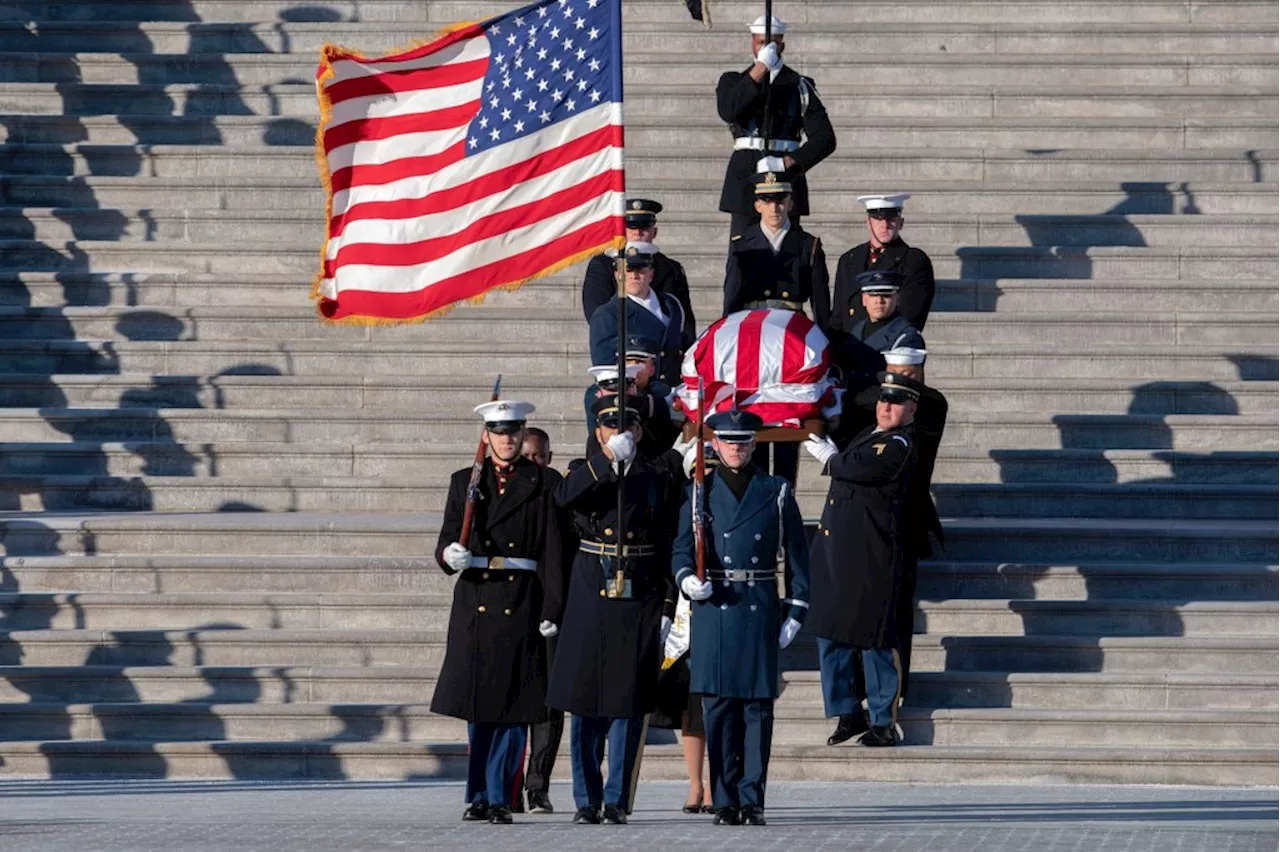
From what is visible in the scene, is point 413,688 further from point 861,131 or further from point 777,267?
point 861,131

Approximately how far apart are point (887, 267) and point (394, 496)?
11.0 feet

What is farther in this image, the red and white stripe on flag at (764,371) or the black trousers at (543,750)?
the red and white stripe on flag at (764,371)

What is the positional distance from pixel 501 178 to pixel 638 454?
5.14 ft

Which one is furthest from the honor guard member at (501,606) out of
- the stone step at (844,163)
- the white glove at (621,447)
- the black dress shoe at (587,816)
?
the stone step at (844,163)

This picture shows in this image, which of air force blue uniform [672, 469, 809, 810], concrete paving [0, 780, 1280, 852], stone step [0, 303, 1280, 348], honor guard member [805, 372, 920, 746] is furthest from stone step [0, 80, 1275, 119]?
air force blue uniform [672, 469, 809, 810]

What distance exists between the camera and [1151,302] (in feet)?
60.5

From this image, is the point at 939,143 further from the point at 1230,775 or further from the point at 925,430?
the point at 1230,775

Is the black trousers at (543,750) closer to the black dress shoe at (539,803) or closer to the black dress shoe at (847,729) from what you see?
the black dress shoe at (539,803)

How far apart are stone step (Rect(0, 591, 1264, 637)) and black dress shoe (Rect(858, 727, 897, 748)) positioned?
1247 millimetres

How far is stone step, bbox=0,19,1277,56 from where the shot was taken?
21.2m

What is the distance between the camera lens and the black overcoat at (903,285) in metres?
16.1

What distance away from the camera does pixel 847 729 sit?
1444cm

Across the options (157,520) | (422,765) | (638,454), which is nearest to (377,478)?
(157,520)

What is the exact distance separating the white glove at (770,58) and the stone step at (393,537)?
10.1ft
